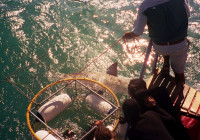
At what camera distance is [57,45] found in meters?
10.3

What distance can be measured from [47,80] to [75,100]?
2203 mm

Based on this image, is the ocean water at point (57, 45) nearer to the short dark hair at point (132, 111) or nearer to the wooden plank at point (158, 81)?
the wooden plank at point (158, 81)

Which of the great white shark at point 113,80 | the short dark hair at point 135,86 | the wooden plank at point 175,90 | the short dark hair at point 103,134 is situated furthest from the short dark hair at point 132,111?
the great white shark at point 113,80

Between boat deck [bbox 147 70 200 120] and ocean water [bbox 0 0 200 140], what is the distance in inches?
63.1

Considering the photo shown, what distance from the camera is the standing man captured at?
3606 millimetres

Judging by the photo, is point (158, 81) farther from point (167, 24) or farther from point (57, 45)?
point (57, 45)

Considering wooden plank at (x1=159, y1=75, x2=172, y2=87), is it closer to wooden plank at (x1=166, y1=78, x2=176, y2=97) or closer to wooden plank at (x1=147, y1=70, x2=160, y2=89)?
wooden plank at (x1=166, y1=78, x2=176, y2=97)

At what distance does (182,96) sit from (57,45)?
26.0 ft

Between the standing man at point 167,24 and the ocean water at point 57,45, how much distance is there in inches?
86.5

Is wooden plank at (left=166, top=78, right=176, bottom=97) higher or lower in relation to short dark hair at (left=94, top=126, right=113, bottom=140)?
higher

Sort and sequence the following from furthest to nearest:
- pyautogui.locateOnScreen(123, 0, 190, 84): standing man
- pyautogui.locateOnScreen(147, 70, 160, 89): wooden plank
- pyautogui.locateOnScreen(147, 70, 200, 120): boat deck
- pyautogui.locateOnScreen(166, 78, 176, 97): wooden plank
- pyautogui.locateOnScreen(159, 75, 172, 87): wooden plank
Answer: pyautogui.locateOnScreen(147, 70, 160, 89): wooden plank
pyautogui.locateOnScreen(159, 75, 172, 87): wooden plank
pyautogui.locateOnScreen(166, 78, 176, 97): wooden plank
pyautogui.locateOnScreen(147, 70, 200, 120): boat deck
pyautogui.locateOnScreen(123, 0, 190, 84): standing man

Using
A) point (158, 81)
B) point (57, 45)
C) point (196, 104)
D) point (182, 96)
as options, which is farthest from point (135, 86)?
point (57, 45)

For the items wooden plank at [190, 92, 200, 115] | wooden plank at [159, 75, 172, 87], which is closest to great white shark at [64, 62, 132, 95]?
wooden plank at [159, 75, 172, 87]

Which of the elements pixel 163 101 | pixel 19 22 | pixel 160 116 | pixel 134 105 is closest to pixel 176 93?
pixel 163 101
